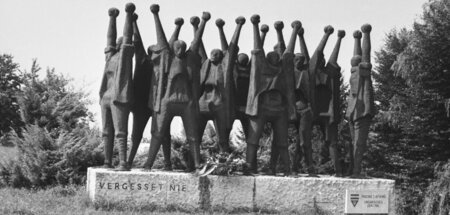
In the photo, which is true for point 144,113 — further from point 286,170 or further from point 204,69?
point 286,170

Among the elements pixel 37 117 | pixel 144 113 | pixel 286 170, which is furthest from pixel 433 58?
pixel 37 117

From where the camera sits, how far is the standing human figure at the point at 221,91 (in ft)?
34.8

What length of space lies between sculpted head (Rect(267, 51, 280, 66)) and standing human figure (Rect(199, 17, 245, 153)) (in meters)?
0.62

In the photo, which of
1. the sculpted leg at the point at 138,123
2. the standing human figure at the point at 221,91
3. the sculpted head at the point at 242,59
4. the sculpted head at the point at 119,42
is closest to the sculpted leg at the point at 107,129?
the sculpted leg at the point at 138,123

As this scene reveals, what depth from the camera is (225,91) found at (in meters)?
10.6

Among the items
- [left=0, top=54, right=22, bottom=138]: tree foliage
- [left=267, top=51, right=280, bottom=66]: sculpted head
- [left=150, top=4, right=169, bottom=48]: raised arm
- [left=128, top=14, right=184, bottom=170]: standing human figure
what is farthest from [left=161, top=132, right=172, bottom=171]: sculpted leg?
[left=0, top=54, right=22, bottom=138]: tree foliage

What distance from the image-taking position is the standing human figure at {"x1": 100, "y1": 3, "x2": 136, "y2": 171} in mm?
9875

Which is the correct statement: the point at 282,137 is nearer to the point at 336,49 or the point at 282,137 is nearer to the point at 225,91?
the point at 225,91

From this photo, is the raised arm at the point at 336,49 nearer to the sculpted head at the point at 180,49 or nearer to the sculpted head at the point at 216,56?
the sculpted head at the point at 216,56

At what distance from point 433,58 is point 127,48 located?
36.5ft

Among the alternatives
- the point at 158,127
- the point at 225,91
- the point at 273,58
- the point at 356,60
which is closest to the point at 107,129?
the point at 158,127

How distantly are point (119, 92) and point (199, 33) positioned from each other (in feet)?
6.25

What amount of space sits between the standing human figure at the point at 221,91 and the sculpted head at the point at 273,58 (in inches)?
24.3

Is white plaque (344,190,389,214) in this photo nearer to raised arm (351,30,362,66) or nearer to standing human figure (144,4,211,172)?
standing human figure (144,4,211,172)
